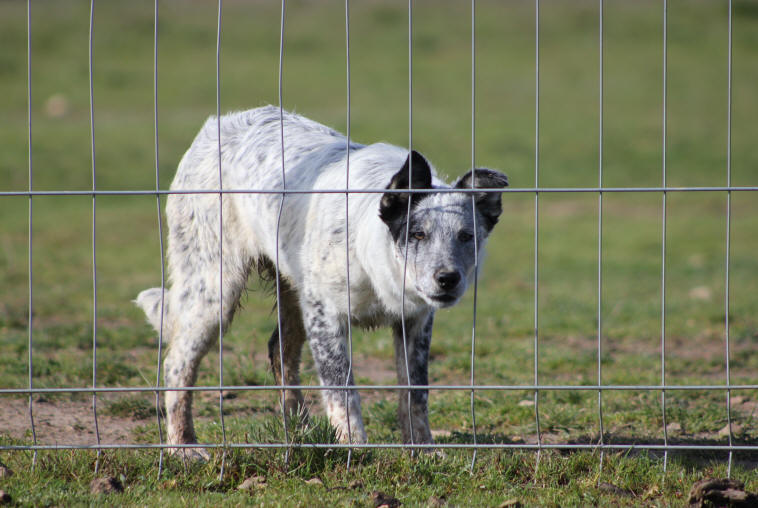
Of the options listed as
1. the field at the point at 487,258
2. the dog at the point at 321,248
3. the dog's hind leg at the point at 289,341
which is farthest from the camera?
the dog's hind leg at the point at 289,341

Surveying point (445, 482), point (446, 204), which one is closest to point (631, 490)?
point (445, 482)

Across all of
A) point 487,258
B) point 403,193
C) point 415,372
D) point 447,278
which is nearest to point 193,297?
point 415,372

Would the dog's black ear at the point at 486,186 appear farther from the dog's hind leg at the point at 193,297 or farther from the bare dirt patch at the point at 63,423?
the bare dirt patch at the point at 63,423

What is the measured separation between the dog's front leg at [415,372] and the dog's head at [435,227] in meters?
0.57

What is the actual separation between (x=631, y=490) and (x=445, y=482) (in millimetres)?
909

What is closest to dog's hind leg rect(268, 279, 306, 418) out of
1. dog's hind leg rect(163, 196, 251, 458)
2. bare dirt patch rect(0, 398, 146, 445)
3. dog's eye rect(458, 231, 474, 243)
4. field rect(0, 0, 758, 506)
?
field rect(0, 0, 758, 506)

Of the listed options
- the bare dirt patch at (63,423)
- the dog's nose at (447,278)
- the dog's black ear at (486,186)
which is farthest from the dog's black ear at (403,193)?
the bare dirt patch at (63,423)

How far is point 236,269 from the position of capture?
17.5ft

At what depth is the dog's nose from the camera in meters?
4.33

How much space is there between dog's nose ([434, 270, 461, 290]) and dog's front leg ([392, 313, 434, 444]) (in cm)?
66

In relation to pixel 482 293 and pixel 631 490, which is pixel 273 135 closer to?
pixel 631 490

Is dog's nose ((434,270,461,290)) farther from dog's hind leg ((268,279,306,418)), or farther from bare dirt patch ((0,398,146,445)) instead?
bare dirt patch ((0,398,146,445))

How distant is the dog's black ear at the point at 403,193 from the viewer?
4344 mm

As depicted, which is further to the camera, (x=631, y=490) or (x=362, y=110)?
(x=362, y=110)
